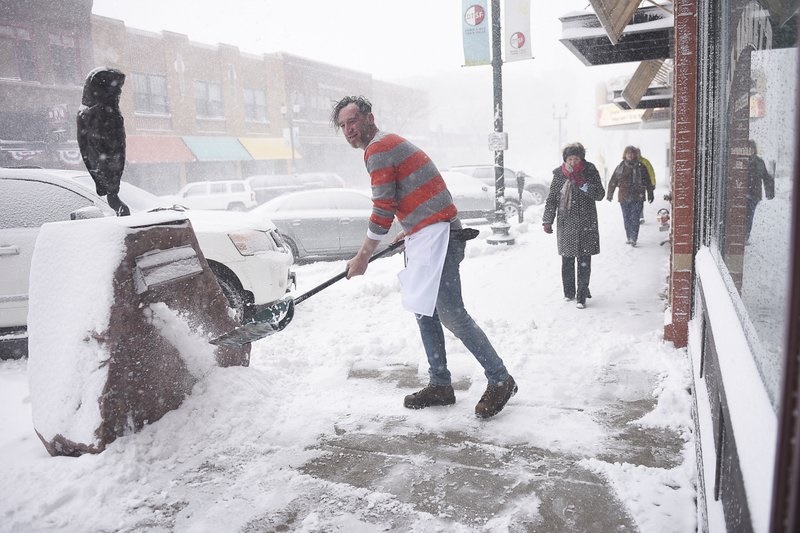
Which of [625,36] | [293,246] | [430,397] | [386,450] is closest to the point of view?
[386,450]

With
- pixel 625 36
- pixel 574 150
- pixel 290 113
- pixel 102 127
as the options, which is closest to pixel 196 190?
pixel 290 113

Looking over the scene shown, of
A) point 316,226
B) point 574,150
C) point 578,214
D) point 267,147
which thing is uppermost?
point 267,147

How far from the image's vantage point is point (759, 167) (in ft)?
6.22

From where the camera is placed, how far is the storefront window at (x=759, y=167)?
1.43m

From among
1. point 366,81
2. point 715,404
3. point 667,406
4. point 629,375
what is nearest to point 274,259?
point 629,375

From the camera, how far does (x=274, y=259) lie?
246 inches

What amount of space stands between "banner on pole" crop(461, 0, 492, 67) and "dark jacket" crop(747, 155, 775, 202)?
9.77m

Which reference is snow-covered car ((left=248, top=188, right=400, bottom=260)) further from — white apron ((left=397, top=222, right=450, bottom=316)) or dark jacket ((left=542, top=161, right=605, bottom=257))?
white apron ((left=397, top=222, right=450, bottom=316))

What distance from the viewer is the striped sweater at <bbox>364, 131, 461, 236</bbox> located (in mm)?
3369

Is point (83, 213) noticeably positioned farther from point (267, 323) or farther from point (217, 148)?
point (217, 148)

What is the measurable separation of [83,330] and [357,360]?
2.25m

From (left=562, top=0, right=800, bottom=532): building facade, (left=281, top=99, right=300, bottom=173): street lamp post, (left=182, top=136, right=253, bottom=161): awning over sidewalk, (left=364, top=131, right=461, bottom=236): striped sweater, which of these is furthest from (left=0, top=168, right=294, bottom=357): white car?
(left=281, top=99, right=300, bottom=173): street lamp post

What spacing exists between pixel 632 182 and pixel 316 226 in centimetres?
579

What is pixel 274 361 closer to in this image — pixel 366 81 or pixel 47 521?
pixel 47 521
